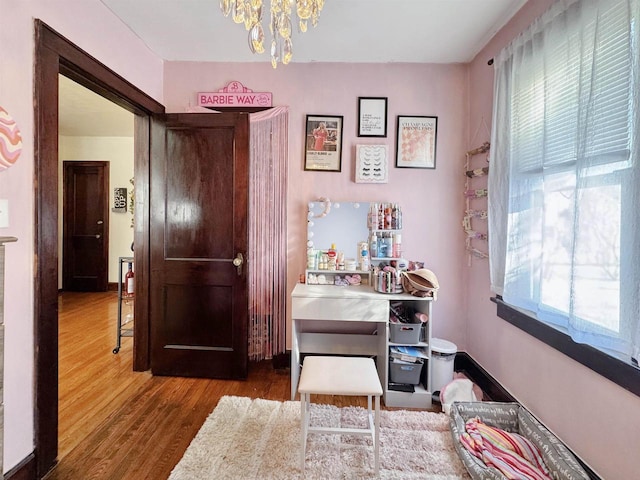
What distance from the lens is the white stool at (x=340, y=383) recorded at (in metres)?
1.52

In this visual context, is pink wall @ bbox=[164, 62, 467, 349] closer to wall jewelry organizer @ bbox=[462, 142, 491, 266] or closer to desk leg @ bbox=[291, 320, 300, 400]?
wall jewelry organizer @ bbox=[462, 142, 491, 266]

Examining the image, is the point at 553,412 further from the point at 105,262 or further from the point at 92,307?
the point at 105,262

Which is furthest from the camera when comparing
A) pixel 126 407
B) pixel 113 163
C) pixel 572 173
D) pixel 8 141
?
pixel 113 163

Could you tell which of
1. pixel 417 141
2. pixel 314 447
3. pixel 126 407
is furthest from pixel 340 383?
pixel 417 141

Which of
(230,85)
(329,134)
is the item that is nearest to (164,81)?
(230,85)

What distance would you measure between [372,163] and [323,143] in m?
0.44

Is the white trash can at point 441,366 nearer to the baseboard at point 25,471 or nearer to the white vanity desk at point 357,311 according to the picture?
the white vanity desk at point 357,311

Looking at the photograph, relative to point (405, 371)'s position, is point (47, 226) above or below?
above

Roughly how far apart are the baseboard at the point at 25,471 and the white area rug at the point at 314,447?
660 millimetres

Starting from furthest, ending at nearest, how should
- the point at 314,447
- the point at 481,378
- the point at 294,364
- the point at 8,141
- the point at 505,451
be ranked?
the point at 481,378 < the point at 294,364 < the point at 314,447 < the point at 505,451 < the point at 8,141

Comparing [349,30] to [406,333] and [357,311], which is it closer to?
[357,311]

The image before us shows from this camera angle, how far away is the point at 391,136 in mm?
2660

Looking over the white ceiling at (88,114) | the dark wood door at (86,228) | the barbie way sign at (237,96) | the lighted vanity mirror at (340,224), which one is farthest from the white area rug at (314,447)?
the dark wood door at (86,228)

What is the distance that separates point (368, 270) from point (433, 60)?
1763mm
